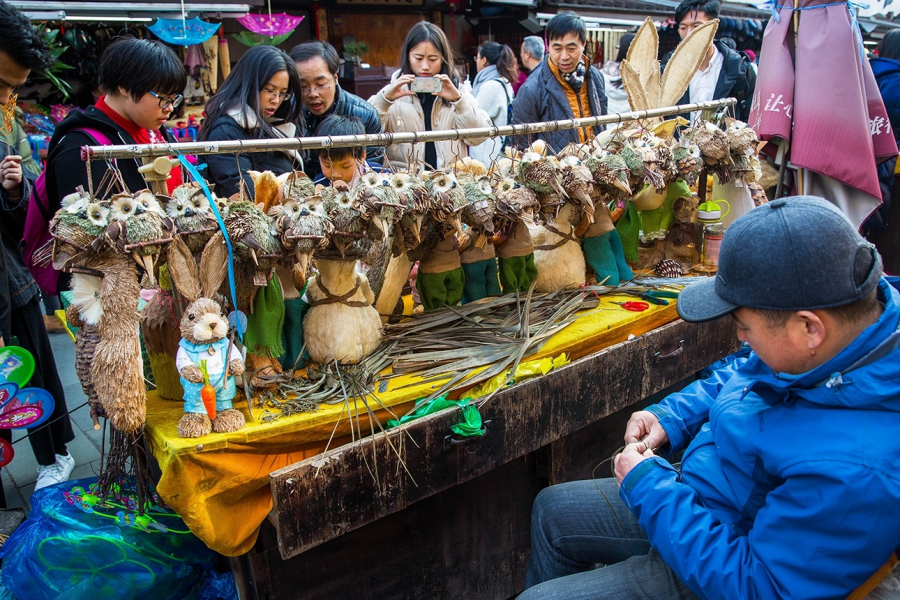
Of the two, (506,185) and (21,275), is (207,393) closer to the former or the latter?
(506,185)

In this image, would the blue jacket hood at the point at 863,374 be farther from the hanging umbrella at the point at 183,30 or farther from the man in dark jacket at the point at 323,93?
the hanging umbrella at the point at 183,30

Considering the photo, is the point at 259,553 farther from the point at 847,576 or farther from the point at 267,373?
the point at 847,576

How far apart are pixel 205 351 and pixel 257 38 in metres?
5.84

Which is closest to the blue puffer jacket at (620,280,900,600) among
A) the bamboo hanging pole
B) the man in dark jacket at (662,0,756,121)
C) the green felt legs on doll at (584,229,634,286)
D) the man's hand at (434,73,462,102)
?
the bamboo hanging pole

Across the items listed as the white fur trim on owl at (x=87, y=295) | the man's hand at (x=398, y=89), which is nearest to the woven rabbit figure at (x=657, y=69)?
the man's hand at (x=398, y=89)

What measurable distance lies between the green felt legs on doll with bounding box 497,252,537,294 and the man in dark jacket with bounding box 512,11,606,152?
1.50m

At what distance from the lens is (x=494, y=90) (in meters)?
4.73

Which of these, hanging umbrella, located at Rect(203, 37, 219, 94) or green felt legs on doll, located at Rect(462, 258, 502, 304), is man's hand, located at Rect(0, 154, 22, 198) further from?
hanging umbrella, located at Rect(203, 37, 219, 94)

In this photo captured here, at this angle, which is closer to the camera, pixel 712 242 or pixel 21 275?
pixel 21 275

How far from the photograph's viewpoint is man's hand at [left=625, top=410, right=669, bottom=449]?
1660 mm

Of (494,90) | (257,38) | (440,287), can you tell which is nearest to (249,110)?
(440,287)

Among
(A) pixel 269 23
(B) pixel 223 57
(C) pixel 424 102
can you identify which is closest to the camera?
(C) pixel 424 102

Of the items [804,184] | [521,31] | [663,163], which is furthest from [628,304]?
[521,31]

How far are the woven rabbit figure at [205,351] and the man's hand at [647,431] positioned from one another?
3.42 ft
